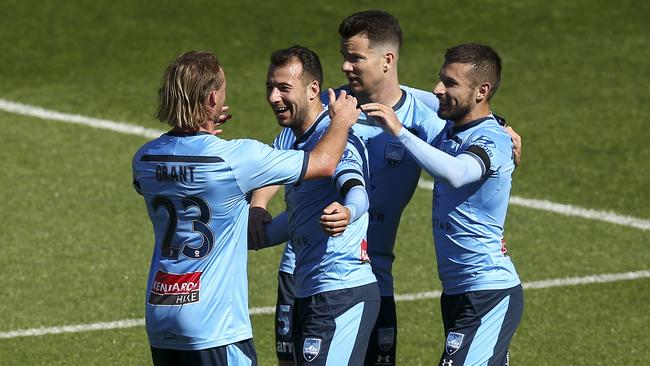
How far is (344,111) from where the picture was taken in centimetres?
741

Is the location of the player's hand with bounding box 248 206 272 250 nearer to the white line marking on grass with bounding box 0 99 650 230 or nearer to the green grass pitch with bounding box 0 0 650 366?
the green grass pitch with bounding box 0 0 650 366

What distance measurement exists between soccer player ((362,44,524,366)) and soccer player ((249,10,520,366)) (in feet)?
1.65

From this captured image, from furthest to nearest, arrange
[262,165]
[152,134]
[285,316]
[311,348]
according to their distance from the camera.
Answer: [152,134], [285,316], [311,348], [262,165]

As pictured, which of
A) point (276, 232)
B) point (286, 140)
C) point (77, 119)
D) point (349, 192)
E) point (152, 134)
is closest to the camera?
point (349, 192)

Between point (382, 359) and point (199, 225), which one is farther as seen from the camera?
point (382, 359)

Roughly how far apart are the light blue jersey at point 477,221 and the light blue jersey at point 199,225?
50.5 inches

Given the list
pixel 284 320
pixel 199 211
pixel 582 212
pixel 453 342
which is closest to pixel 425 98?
pixel 284 320

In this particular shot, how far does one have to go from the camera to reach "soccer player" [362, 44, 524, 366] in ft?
25.6

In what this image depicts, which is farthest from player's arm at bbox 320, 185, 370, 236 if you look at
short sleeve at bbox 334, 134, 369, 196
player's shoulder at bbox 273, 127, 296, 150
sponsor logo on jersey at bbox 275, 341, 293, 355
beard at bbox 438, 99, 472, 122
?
sponsor logo on jersey at bbox 275, 341, 293, 355

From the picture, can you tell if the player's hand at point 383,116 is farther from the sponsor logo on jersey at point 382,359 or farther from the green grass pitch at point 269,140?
the green grass pitch at point 269,140

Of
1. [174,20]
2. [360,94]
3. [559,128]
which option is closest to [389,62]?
[360,94]

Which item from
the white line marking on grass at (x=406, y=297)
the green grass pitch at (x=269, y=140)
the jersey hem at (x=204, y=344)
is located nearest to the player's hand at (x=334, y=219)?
the jersey hem at (x=204, y=344)

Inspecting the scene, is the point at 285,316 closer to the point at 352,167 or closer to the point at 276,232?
the point at 276,232

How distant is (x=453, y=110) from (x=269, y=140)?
26.5ft
